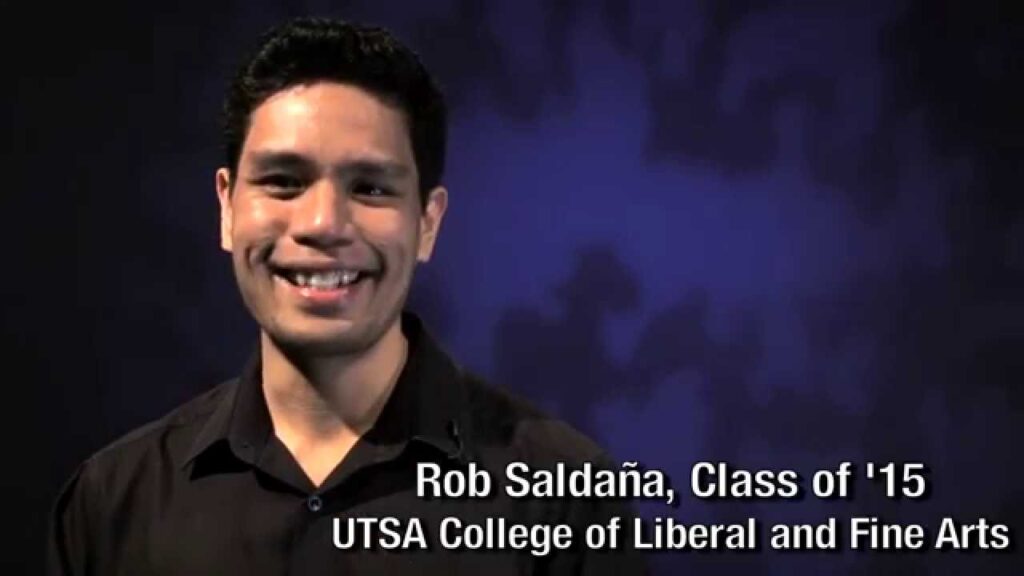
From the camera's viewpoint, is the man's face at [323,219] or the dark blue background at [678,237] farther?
the dark blue background at [678,237]

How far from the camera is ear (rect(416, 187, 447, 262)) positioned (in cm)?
120

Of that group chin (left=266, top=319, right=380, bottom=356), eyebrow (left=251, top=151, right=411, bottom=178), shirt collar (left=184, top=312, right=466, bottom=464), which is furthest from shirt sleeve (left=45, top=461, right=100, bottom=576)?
eyebrow (left=251, top=151, right=411, bottom=178)

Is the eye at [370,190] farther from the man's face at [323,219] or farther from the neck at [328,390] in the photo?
the neck at [328,390]

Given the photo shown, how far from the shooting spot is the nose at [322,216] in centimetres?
112

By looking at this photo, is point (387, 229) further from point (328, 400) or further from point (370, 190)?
point (328, 400)

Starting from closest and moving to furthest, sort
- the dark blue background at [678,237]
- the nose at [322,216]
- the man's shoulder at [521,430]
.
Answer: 1. the nose at [322,216]
2. the man's shoulder at [521,430]
3. the dark blue background at [678,237]

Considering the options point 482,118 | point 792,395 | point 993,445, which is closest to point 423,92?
point 482,118

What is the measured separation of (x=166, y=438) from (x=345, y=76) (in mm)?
378

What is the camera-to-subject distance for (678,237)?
1.39 m

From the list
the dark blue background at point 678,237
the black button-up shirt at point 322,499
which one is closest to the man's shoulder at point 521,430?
the black button-up shirt at point 322,499

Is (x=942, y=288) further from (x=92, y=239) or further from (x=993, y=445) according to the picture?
(x=92, y=239)

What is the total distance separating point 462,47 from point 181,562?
587 mm

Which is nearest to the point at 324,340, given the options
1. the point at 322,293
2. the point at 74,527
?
the point at 322,293

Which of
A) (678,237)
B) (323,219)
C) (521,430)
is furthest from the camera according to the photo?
(678,237)
